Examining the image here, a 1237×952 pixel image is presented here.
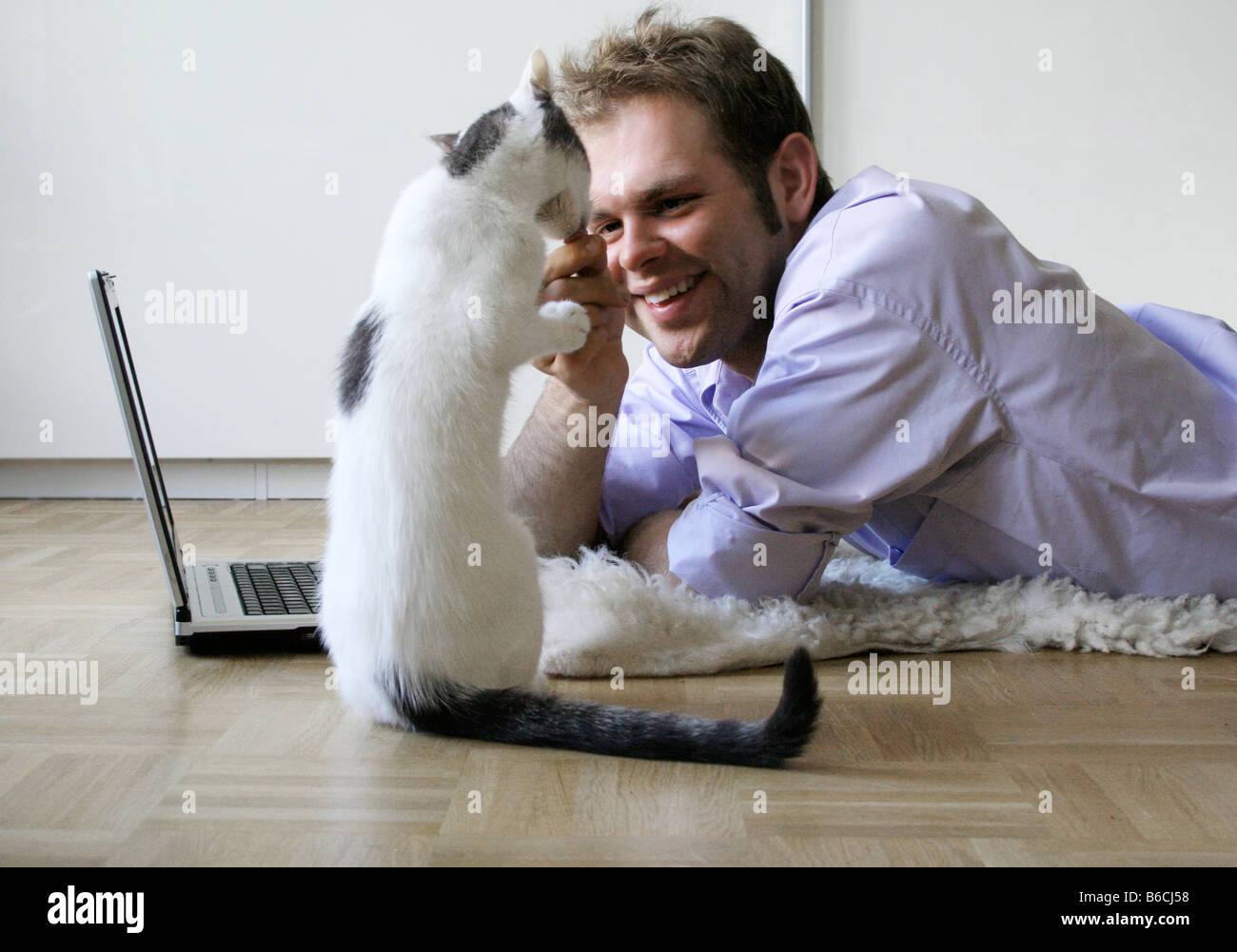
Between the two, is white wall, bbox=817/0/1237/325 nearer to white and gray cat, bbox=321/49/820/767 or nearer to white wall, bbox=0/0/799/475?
white wall, bbox=0/0/799/475

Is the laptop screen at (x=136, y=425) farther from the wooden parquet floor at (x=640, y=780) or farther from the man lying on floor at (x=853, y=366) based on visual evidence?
the man lying on floor at (x=853, y=366)

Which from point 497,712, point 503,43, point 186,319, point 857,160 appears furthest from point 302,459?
point 497,712

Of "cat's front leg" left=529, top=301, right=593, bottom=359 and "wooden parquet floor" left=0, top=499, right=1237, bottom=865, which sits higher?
"cat's front leg" left=529, top=301, right=593, bottom=359

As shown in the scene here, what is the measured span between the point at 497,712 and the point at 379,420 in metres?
0.28

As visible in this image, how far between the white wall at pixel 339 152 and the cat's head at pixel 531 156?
1.90m

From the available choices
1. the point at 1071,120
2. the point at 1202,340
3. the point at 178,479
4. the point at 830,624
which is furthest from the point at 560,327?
the point at 1071,120

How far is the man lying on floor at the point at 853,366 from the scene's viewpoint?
1255mm

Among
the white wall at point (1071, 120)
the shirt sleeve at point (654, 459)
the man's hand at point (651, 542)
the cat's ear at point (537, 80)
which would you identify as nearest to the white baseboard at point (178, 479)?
the shirt sleeve at point (654, 459)

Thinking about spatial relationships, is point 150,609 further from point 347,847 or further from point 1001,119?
point 1001,119

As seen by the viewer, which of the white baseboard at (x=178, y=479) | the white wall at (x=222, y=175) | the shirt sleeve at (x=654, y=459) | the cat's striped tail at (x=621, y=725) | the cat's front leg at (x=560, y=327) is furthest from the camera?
the white baseboard at (x=178, y=479)

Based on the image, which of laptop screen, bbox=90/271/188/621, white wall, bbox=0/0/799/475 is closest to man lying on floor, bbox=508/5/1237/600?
laptop screen, bbox=90/271/188/621

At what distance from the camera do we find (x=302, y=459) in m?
3.05

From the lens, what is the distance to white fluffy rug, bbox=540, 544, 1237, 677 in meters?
1.27

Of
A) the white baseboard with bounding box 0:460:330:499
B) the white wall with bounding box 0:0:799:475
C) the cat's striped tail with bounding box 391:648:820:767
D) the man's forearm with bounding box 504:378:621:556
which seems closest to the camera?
the cat's striped tail with bounding box 391:648:820:767
